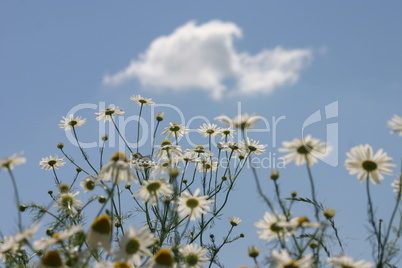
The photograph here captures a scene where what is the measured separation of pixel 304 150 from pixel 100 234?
1.18 m

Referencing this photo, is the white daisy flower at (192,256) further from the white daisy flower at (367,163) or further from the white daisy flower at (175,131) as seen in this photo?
the white daisy flower at (175,131)

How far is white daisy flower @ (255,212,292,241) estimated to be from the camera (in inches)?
96.8

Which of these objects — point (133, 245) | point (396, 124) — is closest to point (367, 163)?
point (396, 124)

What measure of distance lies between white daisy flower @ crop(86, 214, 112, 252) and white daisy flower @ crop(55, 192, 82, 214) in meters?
1.11

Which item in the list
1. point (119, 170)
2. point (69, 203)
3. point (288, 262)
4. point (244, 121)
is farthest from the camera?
point (69, 203)

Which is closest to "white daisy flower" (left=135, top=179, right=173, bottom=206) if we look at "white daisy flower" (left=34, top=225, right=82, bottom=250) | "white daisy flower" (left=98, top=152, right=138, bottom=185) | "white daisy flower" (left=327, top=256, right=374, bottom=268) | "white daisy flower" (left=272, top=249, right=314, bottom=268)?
"white daisy flower" (left=98, top=152, right=138, bottom=185)

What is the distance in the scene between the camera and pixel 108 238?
238 cm

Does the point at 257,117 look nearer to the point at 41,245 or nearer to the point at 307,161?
the point at 307,161

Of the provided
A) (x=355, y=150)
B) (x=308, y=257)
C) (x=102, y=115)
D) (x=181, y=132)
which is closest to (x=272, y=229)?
(x=308, y=257)

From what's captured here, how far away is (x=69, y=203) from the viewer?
348 centimetres

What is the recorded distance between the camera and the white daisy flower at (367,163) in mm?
2686

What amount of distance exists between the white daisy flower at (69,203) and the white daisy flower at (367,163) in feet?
6.38

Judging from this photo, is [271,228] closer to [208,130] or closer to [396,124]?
[396,124]

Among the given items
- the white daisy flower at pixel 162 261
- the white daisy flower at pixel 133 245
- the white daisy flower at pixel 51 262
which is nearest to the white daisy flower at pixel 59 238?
the white daisy flower at pixel 51 262
